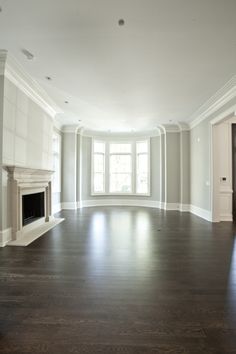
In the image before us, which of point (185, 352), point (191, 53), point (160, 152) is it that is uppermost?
point (191, 53)

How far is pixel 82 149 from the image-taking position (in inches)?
367

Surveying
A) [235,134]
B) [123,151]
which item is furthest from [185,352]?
[123,151]

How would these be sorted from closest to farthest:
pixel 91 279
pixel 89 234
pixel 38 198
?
pixel 91 279 → pixel 89 234 → pixel 38 198

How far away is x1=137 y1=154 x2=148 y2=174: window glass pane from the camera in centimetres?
974

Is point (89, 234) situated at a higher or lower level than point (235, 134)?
lower

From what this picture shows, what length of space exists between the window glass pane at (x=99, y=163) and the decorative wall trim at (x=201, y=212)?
4.17 metres

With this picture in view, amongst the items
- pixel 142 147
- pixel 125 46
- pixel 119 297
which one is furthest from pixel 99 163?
pixel 119 297

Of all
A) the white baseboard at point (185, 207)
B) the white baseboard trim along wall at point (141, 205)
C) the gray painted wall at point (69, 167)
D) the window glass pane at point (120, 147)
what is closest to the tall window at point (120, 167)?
the window glass pane at point (120, 147)

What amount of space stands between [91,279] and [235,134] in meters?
5.59

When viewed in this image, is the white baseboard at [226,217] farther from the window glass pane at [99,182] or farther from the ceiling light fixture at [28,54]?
the ceiling light fixture at [28,54]

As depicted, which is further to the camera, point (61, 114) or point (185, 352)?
point (61, 114)

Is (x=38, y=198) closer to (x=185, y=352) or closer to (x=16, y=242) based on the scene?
(x=16, y=242)

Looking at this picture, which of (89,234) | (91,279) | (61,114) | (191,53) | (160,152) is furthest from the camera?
(160,152)

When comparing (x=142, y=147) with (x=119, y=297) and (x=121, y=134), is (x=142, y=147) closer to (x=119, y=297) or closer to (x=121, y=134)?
(x=121, y=134)
